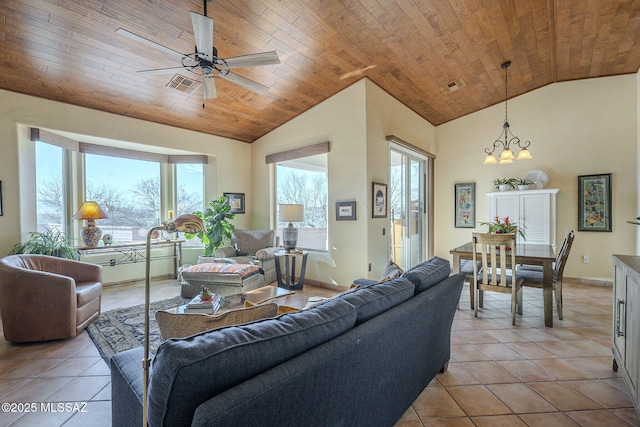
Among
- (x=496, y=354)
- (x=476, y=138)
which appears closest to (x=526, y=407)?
(x=496, y=354)

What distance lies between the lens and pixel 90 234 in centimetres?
423

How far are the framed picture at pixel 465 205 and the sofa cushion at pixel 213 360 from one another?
215 inches

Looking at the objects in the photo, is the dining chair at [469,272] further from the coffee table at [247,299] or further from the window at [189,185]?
Answer: the window at [189,185]

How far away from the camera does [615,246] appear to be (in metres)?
4.57

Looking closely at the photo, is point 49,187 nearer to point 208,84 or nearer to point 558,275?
point 208,84

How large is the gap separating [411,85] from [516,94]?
226 cm

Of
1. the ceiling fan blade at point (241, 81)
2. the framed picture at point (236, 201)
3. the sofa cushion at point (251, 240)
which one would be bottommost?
the sofa cushion at point (251, 240)

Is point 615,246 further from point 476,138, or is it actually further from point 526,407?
point 526,407

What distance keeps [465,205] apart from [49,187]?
687cm

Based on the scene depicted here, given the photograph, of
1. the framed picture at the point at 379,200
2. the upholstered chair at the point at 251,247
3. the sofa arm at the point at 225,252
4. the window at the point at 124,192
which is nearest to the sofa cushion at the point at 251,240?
the upholstered chair at the point at 251,247

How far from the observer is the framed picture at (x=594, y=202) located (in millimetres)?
4590

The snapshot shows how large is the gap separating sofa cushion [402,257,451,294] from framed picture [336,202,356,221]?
6.95 ft

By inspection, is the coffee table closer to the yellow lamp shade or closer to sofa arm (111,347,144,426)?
sofa arm (111,347,144,426)

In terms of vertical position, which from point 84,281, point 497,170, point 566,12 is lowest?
point 84,281
